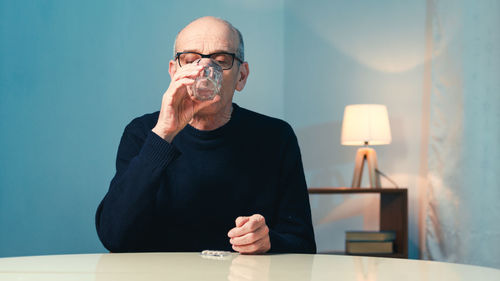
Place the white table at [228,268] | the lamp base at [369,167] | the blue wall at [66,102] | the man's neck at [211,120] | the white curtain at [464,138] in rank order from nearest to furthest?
the white table at [228,268] → the man's neck at [211,120] → the blue wall at [66,102] → the white curtain at [464,138] → the lamp base at [369,167]

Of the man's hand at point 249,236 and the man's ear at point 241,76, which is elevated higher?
the man's ear at point 241,76

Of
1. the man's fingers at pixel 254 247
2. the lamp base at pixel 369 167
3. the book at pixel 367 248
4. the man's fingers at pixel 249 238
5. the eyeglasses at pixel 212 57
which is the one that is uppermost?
the eyeglasses at pixel 212 57

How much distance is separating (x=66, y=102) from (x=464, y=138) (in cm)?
211

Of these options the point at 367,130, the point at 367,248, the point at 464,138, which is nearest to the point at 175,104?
the point at 367,130

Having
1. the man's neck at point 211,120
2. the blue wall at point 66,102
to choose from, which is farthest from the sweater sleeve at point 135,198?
the blue wall at point 66,102

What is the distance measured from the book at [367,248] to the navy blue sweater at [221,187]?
1509 mm

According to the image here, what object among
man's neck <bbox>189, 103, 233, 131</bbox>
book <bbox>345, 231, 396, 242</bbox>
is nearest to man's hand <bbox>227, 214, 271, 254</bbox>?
man's neck <bbox>189, 103, 233, 131</bbox>

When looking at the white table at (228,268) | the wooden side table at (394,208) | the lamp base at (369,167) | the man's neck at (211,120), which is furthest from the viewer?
the lamp base at (369,167)

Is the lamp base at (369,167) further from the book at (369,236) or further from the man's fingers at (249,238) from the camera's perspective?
the man's fingers at (249,238)

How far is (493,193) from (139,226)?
2.15 m

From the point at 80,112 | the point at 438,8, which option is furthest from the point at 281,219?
the point at 438,8

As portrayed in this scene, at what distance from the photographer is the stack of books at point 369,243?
2924 mm

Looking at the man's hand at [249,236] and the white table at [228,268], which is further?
the man's hand at [249,236]

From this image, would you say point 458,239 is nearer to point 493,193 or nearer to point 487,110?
point 493,193
